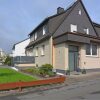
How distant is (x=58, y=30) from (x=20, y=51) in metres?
22.9

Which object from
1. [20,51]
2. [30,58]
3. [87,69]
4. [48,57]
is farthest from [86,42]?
[20,51]

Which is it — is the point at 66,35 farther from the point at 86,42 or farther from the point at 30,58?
the point at 30,58

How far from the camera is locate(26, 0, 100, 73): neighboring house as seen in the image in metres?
23.7

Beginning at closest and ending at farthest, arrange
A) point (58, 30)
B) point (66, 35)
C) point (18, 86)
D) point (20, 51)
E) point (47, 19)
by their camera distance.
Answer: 1. point (18, 86)
2. point (66, 35)
3. point (58, 30)
4. point (47, 19)
5. point (20, 51)

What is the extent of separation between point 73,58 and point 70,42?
6.37 ft

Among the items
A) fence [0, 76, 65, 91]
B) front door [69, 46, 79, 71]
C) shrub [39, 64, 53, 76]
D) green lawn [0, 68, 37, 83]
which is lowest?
fence [0, 76, 65, 91]

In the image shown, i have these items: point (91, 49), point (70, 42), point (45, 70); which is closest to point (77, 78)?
point (45, 70)

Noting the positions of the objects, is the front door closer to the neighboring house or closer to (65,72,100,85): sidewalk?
the neighboring house

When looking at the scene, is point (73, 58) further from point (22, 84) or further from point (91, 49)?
point (22, 84)

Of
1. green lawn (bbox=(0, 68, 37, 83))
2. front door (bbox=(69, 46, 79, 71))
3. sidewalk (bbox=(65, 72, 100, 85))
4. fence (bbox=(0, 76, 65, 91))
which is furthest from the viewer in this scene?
front door (bbox=(69, 46, 79, 71))

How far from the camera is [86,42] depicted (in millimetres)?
24453

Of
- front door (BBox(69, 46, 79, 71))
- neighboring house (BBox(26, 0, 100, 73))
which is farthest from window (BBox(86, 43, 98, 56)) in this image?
front door (BBox(69, 46, 79, 71))

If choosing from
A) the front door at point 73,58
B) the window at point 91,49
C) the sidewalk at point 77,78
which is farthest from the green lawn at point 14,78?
the window at point 91,49

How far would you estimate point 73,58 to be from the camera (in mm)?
24828
